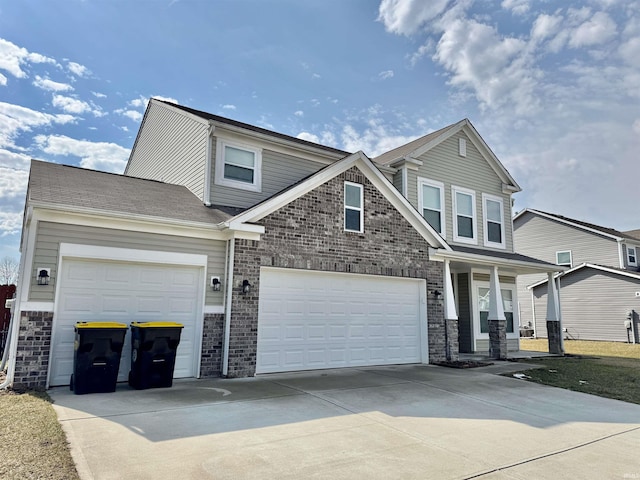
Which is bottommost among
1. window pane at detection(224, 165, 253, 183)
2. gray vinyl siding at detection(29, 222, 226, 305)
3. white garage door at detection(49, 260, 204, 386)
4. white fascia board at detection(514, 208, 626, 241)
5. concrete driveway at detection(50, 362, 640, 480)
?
concrete driveway at detection(50, 362, 640, 480)

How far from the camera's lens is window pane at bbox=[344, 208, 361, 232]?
10617 mm

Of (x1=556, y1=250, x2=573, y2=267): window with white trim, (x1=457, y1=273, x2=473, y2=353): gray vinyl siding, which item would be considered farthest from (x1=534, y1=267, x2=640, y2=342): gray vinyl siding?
(x1=457, y1=273, x2=473, y2=353): gray vinyl siding

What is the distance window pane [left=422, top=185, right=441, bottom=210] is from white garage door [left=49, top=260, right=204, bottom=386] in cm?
841

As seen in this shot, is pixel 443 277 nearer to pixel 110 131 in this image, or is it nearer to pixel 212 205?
pixel 212 205

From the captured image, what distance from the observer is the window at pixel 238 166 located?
424 inches

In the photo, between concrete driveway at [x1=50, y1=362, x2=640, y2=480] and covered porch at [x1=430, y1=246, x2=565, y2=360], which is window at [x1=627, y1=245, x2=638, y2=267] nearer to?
covered porch at [x1=430, y1=246, x2=565, y2=360]

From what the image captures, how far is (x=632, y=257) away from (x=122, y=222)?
29.1 m

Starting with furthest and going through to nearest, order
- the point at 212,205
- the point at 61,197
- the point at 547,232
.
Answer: the point at 547,232 → the point at 212,205 → the point at 61,197

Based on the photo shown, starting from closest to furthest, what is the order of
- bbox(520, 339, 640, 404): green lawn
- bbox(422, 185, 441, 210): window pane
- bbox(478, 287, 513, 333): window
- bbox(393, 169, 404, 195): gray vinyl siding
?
bbox(520, 339, 640, 404): green lawn
bbox(393, 169, 404, 195): gray vinyl siding
bbox(422, 185, 441, 210): window pane
bbox(478, 287, 513, 333): window

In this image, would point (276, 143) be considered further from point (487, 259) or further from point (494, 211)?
point (494, 211)

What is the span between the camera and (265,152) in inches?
456

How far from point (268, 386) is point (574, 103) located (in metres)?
13.1

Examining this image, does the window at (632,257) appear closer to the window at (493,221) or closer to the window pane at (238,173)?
the window at (493,221)

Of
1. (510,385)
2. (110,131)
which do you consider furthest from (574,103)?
(110,131)
